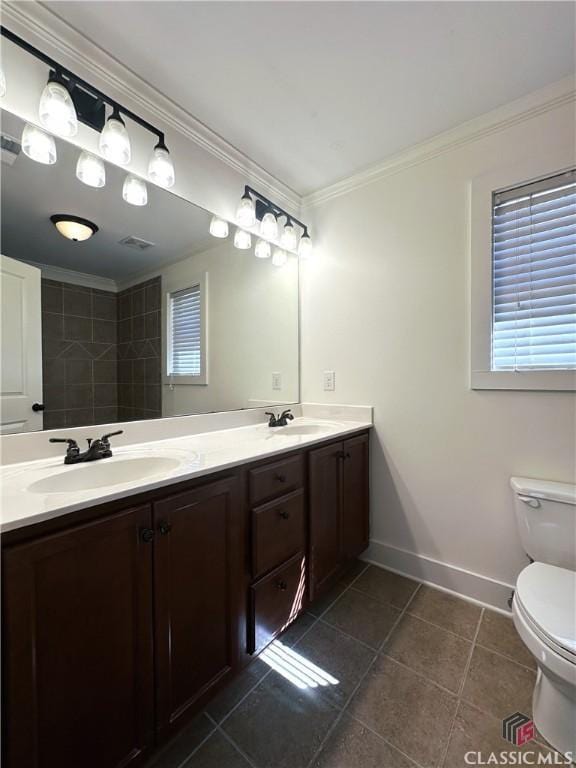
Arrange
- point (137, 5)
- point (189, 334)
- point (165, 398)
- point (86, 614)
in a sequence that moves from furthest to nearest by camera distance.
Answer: point (189, 334)
point (165, 398)
point (137, 5)
point (86, 614)

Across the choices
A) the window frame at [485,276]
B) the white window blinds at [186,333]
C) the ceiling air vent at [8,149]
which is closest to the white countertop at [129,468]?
the white window blinds at [186,333]

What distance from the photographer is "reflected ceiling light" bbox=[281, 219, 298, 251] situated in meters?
2.07

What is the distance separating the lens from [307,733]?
40.2 inches

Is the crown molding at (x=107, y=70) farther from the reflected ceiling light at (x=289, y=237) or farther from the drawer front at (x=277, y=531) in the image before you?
the drawer front at (x=277, y=531)

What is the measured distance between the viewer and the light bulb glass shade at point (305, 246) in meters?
2.09

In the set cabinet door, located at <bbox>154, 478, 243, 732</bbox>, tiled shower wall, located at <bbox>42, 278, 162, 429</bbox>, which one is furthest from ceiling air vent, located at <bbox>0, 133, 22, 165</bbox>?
cabinet door, located at <bbox>154, 478, 243, 732</bbox>

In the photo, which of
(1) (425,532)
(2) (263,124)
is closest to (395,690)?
(1) (425,532)

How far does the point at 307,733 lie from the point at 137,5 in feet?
8.06

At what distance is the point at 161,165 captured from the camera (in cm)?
134

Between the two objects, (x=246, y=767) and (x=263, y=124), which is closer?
(x=246, y=767)

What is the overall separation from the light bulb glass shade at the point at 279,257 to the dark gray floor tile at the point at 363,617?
200 cm

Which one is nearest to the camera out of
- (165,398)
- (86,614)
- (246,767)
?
(86,614)

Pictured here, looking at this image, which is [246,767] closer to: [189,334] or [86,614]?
[86,614]

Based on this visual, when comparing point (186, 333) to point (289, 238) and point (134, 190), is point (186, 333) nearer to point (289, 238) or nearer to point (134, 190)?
point (134, 190)
